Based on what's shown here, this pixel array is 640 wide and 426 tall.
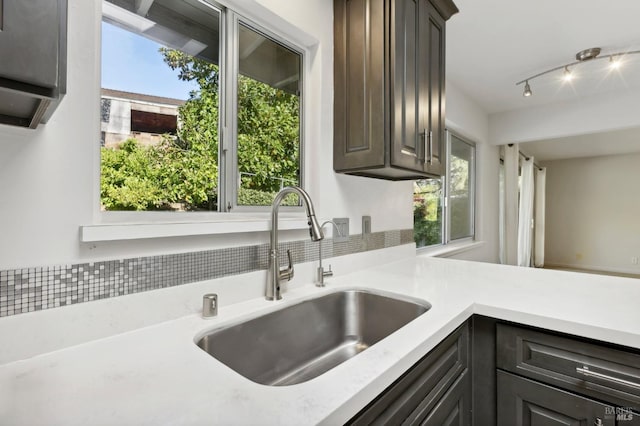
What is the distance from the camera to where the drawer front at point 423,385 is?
0.65 m

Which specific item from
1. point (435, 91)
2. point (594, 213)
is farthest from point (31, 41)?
point (594, 213)

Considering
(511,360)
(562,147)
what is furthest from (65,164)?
(562,147)

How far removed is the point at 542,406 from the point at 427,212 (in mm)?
2185

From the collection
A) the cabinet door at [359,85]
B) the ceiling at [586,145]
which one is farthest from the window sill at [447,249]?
the ceiling at [586,145]

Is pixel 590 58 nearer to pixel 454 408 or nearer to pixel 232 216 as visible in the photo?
pixel 454 408

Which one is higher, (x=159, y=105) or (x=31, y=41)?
(x=159, y=105)

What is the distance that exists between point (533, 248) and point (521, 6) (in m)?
5.73

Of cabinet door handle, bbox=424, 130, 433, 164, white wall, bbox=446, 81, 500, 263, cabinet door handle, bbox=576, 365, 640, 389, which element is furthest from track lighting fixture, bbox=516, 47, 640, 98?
cabinet door handle, bbox=576, 365, 640, 389

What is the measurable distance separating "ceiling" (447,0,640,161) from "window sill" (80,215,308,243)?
1.99 m

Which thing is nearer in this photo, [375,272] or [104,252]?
[104,252]

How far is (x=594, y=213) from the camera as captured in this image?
6320mm

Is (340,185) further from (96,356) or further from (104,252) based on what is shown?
(96,356)

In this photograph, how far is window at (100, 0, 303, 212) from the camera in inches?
37.9

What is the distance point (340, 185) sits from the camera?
1.56 m
